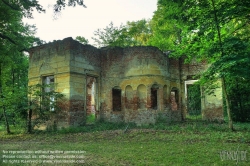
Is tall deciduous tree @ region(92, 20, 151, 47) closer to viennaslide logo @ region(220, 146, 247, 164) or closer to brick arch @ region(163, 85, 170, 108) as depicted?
brick arch @ region(163, 85, 170, 108)

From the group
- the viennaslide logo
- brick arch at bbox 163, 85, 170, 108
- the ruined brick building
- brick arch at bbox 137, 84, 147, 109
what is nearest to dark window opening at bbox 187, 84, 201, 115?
the ruined brick building

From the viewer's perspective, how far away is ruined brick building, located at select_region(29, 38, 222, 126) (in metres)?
13.8

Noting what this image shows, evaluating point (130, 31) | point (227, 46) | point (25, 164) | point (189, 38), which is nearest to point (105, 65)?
point (189, 38)

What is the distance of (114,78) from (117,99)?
6.20 feet

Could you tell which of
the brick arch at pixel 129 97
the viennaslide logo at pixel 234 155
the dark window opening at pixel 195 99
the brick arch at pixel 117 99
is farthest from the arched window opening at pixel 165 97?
the viennaslide logo at pixel 234 155

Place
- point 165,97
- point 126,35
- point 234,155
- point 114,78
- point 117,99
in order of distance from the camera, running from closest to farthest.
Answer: point 234,155 → point 165,97 → point 114,78 → point 117,99 → point 126,35

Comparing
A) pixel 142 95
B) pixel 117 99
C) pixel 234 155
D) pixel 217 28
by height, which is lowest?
pixel 234 155

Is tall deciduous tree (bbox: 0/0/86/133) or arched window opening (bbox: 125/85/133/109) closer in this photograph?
tall deciduous tree (bbox: 0/0/86/133)

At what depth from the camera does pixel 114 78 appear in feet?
52.7

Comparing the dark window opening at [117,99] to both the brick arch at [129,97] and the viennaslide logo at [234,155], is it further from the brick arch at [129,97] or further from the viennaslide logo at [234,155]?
the viennaslide logo at [234,155]

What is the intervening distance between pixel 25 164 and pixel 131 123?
9194mm

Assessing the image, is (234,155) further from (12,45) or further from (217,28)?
(12,45)

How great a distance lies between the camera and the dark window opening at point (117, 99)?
648 inches

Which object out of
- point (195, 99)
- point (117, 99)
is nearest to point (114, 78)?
point (117, 99)
